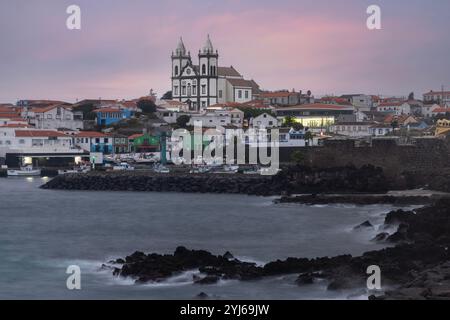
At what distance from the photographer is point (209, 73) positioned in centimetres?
3475

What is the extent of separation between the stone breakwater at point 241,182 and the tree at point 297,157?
1.87 m

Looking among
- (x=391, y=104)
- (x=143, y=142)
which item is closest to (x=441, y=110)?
(x=391, y=104)

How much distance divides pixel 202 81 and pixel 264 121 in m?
8.03

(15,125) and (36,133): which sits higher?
(15,125)

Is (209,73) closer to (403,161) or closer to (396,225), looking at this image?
(403,161)

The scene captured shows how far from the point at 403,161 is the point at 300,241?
8126 millimetres

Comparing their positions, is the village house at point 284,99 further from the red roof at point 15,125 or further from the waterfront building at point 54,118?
the red roof at point 15,125

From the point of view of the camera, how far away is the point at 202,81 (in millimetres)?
34969

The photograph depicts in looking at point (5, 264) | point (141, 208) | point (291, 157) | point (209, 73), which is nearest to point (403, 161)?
point (291, 157)

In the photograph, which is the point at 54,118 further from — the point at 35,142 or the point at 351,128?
the point at 351,128

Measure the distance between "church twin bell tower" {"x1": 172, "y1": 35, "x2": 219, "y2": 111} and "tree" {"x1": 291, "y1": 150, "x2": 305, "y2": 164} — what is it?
48.5 feet

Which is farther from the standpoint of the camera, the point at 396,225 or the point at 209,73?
the point at 209,73

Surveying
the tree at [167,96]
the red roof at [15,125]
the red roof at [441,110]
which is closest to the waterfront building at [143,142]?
the red roof at [15,125]

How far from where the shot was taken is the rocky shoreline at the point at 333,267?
23.0 ft
